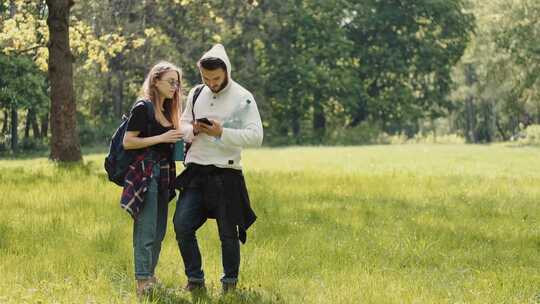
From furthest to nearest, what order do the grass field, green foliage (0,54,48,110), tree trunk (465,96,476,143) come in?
tree trunk (465,96,476,143), green foliage (0,54,48,110), the grass field

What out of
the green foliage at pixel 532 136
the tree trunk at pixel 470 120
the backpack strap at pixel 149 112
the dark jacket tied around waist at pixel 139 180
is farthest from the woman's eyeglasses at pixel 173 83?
the tree trunk at pixel 470 120

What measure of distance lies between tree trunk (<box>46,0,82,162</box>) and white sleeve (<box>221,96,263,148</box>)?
36.7ft

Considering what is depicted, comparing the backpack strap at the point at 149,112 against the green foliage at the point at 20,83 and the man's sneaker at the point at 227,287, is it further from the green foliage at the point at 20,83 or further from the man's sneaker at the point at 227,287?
the green foliage at the point at 20,83

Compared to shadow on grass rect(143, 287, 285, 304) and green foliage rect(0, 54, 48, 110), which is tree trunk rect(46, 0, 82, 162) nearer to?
shadow on grass rect(143, 287, 285, 304)

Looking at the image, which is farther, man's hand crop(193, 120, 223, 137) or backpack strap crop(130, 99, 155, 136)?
backpack strap crop(130, 99, 155, 136)

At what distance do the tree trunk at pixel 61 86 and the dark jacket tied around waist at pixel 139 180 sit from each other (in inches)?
427

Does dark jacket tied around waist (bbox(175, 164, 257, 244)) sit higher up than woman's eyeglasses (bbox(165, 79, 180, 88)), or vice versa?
woman's eyeglasses (bbox(165, 79, 180, 88))

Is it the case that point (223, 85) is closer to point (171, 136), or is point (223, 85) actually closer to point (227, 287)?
point (171, 136)

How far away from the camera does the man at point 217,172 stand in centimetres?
554

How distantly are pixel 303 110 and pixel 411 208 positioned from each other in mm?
41115

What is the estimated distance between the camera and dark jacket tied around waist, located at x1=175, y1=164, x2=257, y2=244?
5.61 meters

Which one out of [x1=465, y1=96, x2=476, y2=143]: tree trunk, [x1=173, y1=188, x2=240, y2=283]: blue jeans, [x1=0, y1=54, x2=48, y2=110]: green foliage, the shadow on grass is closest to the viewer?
the shadow on grass

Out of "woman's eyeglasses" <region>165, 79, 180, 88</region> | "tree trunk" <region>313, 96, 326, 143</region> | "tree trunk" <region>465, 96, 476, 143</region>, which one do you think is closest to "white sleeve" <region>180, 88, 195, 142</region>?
"woman's eyeglasses" <region>165, 79, 180, 88</region>

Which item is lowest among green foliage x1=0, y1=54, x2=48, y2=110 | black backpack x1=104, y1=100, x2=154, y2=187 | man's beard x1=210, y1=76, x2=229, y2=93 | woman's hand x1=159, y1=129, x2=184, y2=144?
black backpack x1=104, y1=100, x2=154, y2=187
